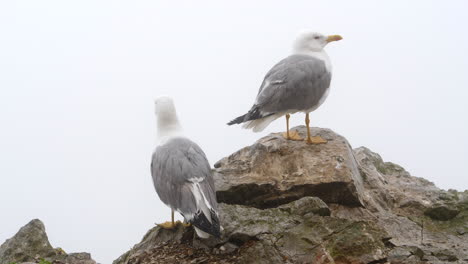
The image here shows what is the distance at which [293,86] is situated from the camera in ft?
31.4

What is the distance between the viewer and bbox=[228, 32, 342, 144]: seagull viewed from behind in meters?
9.58

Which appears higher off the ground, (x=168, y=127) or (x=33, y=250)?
(x=168, y=127)

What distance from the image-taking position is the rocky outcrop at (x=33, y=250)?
9922mm

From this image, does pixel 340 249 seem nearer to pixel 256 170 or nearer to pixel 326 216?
pixel 326 216

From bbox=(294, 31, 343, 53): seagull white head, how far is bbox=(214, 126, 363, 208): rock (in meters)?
1.63

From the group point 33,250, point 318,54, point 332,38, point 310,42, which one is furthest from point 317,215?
point 33,250

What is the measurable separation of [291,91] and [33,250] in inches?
201

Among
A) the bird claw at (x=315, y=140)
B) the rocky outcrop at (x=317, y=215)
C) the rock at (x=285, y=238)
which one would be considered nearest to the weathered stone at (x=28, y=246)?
the rocky outcrop at (x=317, y=215)

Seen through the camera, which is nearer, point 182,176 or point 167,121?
point 182,176

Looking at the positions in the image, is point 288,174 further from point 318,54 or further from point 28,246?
point 28,246

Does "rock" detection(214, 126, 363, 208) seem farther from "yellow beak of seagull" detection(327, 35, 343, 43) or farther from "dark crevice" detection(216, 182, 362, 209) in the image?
"yellow beak of seagull" detection(327, 35, 343, 43)

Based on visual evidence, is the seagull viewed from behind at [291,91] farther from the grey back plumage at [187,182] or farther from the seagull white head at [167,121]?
the grey back plumage at [187,182]

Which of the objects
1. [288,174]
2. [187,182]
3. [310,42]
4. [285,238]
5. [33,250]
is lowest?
[33,250]

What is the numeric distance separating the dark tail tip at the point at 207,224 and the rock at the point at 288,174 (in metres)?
Result: 1.68
